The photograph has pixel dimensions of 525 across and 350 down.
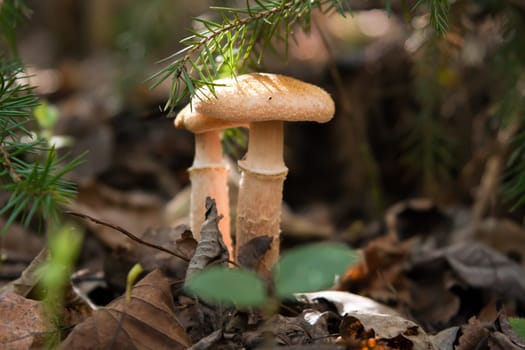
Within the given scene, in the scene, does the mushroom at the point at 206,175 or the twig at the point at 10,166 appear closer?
the twig at the point at 10,166

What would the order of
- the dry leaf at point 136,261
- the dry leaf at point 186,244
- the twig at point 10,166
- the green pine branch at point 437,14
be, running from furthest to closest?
the dry leaf at point 136,261 < the dry leaf at point 186,244 < the green pine branch at point 437,14 < the twig at point 10,166

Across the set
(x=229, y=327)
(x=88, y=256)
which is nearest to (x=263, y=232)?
(x=229, y=327)

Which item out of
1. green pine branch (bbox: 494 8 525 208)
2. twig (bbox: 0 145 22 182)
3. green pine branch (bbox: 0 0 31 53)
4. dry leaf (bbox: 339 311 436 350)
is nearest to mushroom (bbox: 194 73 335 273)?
dry leaf (bbox: 339 311 436 350)

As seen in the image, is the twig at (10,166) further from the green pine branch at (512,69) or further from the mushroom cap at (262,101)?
the green pine branch at (512,69)

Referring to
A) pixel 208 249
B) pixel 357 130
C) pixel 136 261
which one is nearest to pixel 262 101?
pixel 208 249

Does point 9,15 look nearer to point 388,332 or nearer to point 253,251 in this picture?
point 253,251

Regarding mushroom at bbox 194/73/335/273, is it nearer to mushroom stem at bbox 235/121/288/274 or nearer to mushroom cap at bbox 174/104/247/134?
mushroom stem at bbox 235/121/288/274

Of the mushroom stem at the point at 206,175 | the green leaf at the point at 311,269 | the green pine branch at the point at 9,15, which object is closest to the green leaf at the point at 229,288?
the green leaf at the point at 311,269
